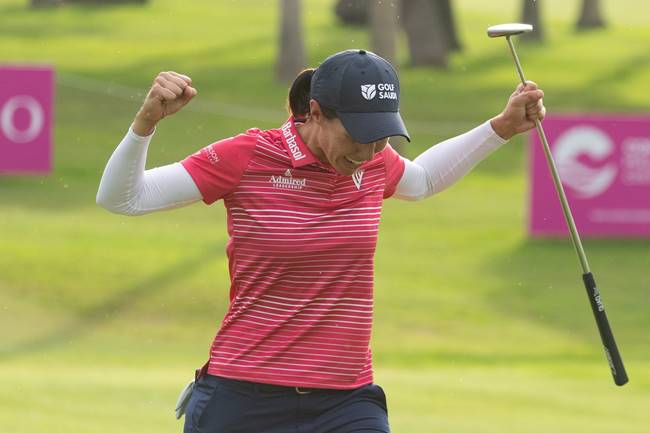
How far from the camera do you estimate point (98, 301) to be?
18.4 metres

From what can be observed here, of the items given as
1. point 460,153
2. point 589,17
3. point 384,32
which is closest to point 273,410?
point 460,153

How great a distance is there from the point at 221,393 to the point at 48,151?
19.8m

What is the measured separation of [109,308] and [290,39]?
17.8 m

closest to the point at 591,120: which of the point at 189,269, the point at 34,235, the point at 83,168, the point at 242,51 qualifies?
the point at 189,269

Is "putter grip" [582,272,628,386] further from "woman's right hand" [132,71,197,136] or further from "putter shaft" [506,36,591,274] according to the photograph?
"woman's right hand" [132,71,197,136]

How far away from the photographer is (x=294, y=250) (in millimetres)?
5043

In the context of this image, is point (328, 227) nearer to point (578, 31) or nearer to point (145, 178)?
point (145, 178)

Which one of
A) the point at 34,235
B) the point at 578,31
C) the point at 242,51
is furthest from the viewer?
the point at 578,31

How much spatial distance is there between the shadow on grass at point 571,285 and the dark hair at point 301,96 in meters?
11.9

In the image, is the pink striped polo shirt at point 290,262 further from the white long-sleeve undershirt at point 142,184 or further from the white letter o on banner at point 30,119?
the white letter o on banner at point 30,119

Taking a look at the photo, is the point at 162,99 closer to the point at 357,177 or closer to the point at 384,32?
the point at 357,177

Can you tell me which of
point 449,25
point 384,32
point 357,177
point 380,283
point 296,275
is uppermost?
point 357,177

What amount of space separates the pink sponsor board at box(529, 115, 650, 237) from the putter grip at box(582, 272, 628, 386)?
45.5ft

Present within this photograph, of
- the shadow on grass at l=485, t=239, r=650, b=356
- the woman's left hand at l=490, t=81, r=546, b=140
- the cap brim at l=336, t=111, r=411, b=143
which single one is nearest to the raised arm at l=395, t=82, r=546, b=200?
the woman's left hand at l=490, t=81, r=546, b=140
